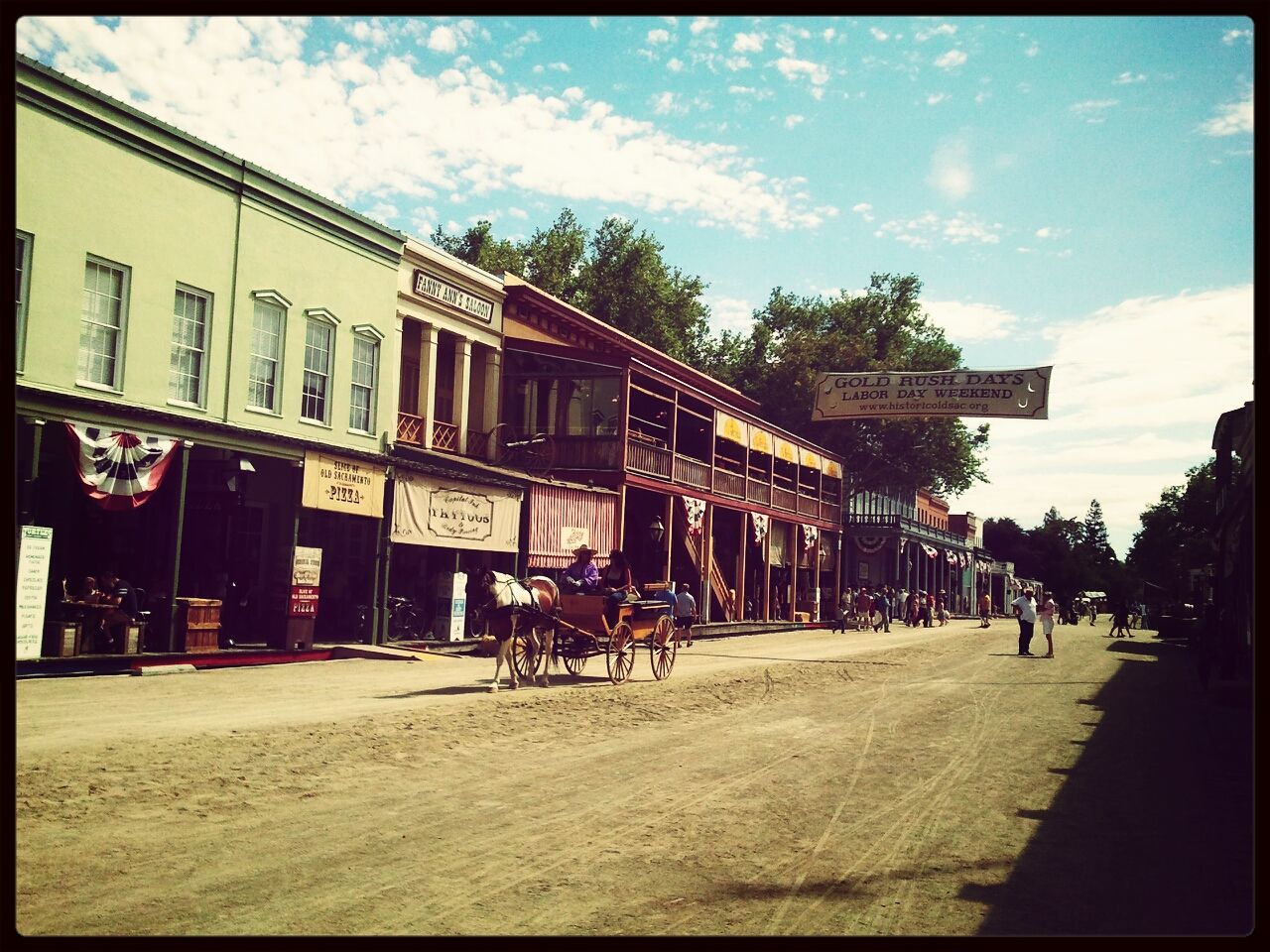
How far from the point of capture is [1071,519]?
154m

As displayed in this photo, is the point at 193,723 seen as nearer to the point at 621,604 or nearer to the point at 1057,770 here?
the point at 621,604

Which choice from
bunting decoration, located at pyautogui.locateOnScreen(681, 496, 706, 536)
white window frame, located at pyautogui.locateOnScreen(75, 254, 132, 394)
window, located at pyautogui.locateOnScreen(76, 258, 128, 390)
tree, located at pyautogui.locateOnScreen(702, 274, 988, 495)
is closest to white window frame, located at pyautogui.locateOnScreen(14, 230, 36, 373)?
window, located at pyautogui.locateOnScreen(76, 258, 128, 390)

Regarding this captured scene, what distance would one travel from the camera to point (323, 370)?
21.3m

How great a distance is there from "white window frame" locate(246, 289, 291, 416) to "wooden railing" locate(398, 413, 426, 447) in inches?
211

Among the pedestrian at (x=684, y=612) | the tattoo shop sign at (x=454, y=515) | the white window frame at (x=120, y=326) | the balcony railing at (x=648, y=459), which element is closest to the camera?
the white window frame at (x=120, y=326)

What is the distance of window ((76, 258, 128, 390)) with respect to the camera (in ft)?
52.5

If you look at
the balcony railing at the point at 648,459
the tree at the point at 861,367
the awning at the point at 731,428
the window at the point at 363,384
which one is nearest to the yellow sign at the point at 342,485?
the window at the point at 363,384

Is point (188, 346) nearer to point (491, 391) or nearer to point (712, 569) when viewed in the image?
point (491, 391)

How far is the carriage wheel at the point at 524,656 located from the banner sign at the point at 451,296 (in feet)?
36.6

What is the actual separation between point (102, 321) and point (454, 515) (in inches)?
355

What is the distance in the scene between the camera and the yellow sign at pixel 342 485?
1986cm

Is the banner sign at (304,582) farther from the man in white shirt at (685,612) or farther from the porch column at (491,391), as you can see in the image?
the man in white shirt at (685,612)
